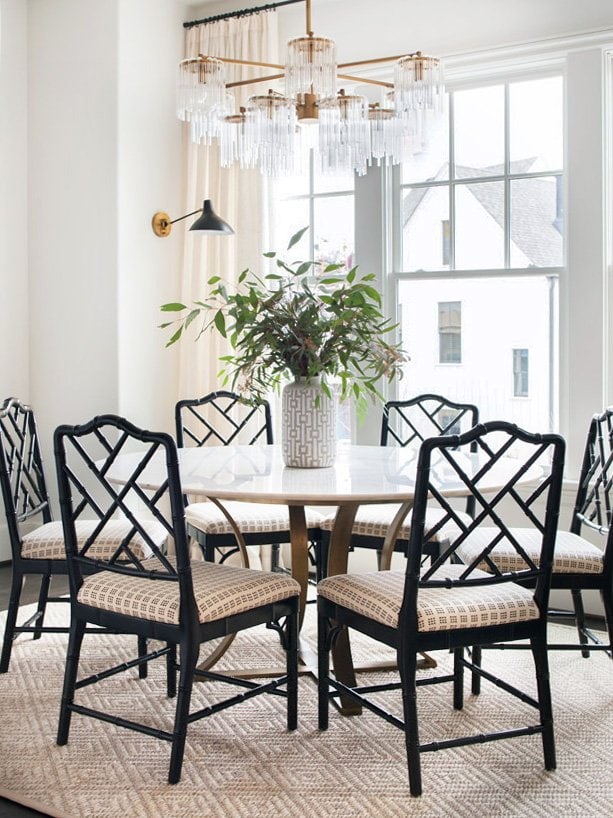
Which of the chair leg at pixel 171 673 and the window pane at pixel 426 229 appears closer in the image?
the chair leg at pixel 171 673

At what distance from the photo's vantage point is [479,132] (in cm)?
430

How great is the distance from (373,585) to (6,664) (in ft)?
5.02

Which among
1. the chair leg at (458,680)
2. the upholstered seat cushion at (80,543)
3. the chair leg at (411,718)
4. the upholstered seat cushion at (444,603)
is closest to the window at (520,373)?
the chair leg at (458,680)

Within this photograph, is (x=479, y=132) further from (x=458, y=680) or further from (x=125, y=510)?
(x=125, y=510)

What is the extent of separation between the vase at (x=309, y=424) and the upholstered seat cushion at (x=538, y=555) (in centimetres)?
58

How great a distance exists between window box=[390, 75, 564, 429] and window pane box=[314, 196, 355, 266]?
27 centimetres

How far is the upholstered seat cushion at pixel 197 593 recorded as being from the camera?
7.93 ft

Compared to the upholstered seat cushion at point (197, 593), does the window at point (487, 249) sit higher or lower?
higher

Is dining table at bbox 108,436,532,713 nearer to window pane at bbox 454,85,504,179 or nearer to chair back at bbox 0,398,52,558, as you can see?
chair back at bbox 0,398,52,558

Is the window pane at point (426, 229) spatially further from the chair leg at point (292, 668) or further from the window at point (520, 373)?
the chair leg at point (292, 668)

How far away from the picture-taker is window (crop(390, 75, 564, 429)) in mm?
4152

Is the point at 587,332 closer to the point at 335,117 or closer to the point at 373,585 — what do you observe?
the point at 335,117

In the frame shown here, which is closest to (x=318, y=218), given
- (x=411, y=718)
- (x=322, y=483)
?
(x=322, y=483)

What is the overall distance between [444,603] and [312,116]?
169 centimetres
